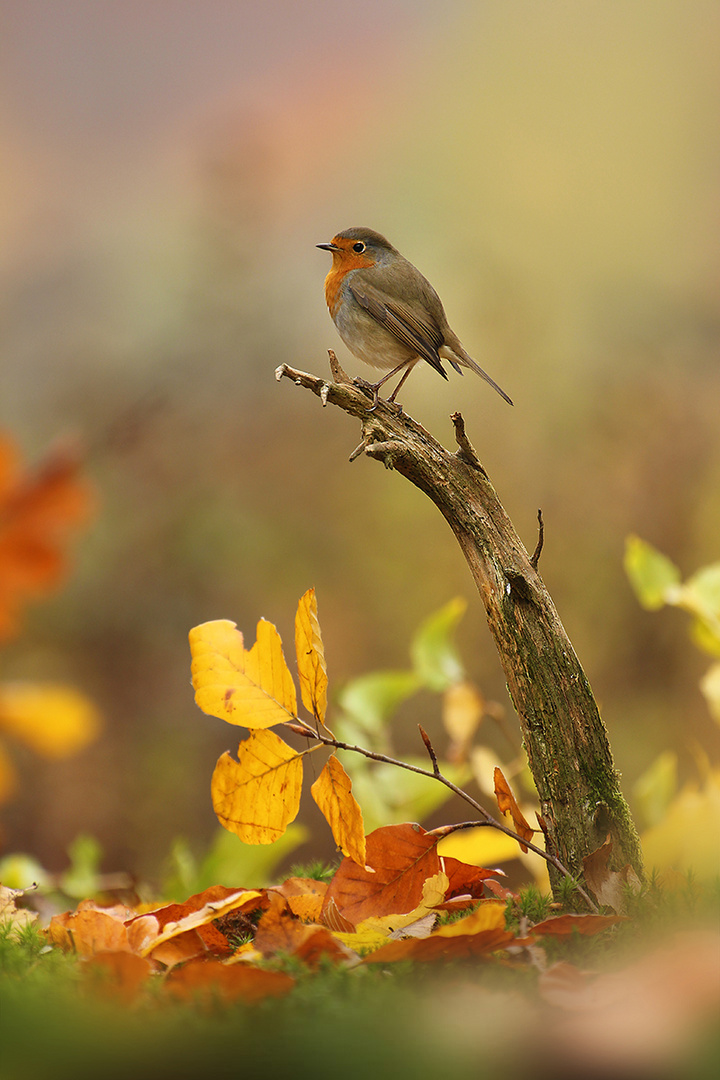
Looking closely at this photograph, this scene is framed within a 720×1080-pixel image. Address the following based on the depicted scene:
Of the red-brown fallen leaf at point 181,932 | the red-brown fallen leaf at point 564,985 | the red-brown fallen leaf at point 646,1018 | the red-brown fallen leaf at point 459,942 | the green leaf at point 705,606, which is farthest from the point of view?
the green leaf at point 705,606

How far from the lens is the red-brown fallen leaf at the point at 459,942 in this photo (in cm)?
49

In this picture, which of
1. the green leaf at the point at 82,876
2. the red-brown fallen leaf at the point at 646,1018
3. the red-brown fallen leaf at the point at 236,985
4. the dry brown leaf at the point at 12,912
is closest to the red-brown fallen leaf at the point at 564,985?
the red-brown fallen leaf at the point at 646,1018

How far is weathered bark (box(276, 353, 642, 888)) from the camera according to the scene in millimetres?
721

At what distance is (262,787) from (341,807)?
0.20ft

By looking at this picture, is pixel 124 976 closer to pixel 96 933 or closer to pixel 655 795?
pixel 96 933

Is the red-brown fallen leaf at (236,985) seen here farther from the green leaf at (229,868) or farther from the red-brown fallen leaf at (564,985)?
the green leaf at (229,868)

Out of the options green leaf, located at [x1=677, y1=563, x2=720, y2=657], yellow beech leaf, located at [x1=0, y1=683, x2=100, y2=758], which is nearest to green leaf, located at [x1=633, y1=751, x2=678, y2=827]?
green leaf, located at [x1=677, y1=563, x2=720, y2=657]

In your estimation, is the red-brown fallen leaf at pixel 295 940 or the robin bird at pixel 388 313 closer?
the red-brown fallen leaf at pixel 295 940

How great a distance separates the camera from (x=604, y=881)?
67cm

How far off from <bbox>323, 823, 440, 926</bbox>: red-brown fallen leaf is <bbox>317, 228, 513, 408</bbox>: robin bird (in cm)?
91

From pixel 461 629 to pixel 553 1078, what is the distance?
2788 mm

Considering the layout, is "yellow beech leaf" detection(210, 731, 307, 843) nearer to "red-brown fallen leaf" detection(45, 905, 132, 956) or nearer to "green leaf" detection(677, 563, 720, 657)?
"red-brown fallen leaf" detection(45, 905, 132, 956)

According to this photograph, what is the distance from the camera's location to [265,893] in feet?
2.33

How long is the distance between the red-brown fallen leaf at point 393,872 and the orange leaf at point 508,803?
0.19 ft
